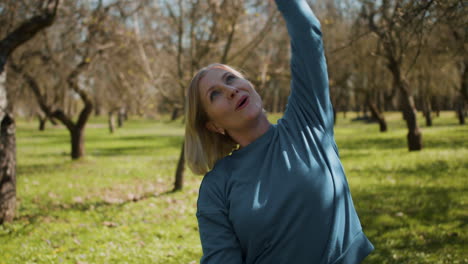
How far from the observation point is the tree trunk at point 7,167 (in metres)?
7.47

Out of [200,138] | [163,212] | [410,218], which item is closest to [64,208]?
[163,212]

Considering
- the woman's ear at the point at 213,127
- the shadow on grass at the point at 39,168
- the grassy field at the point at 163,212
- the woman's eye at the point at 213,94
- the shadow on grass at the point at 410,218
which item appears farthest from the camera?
the shadow on grass at the point at 39,168

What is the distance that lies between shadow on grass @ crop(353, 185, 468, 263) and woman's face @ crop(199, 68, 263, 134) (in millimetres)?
3979

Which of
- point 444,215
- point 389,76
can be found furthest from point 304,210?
point 389,76

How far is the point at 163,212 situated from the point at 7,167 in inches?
112

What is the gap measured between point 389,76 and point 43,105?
17.9 m

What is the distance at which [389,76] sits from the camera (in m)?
24.5

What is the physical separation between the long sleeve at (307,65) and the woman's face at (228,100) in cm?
20

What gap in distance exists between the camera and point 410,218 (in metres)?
7.03

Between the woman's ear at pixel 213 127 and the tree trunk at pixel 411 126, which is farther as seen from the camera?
the tree trunk at pixel 411 126

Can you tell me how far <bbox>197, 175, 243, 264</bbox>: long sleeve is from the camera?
1.76m

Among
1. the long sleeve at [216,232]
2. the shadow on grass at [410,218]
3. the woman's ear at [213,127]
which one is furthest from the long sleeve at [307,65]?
the shadow on grass at [410,218]

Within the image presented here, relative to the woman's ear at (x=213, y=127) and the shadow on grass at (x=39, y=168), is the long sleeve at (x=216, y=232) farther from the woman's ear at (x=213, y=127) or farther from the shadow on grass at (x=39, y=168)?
the shadow on grass at (x=39, y=168)

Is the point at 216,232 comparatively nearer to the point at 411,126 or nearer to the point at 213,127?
the point at 213,127
